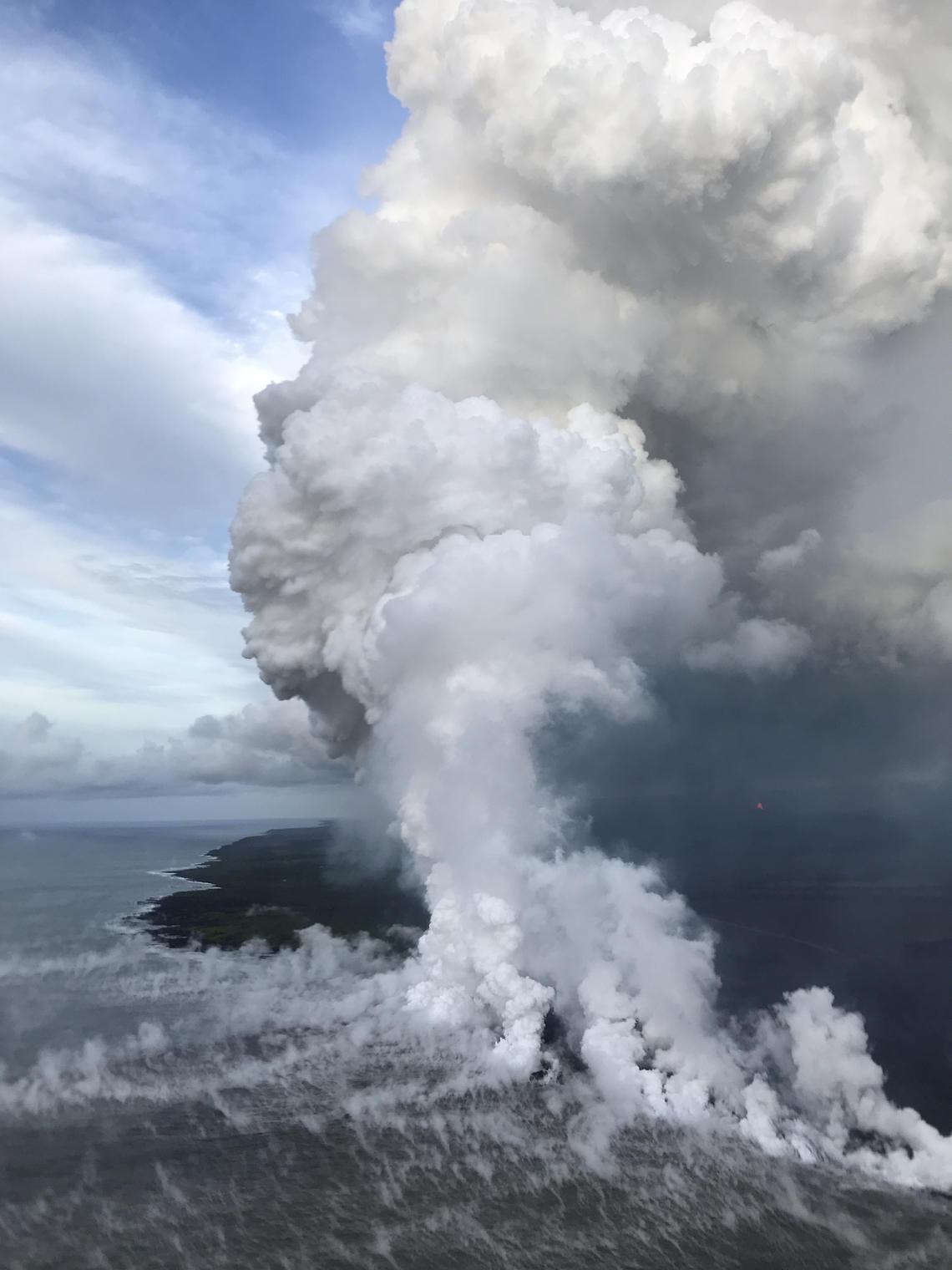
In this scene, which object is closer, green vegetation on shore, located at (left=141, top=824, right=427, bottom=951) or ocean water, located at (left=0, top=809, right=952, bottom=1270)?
ocean water, located at (left=0, top=809, right=952, bottom=1270)

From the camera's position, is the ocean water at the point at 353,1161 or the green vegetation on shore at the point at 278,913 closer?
the ocean water at the point at 353,1161

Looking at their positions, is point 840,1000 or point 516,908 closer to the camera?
point 516,908

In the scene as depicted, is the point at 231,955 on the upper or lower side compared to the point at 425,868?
lower

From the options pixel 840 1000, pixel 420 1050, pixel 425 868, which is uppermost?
pixel 425 868

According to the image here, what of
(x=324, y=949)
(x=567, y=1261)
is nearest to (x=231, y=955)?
(x=324, y=949)

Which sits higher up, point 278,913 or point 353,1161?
point 353,1161

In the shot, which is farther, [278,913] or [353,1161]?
[278,913]

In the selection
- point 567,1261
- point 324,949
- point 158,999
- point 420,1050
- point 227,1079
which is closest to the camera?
point 567,1261

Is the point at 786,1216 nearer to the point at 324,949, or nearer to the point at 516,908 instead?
the point at 516,908

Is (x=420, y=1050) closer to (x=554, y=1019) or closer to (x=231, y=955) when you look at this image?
(x=554, y=1019)

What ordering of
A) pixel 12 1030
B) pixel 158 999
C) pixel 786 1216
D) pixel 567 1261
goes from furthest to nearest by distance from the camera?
1. pixel 158 999
2. pixel 12 1030
3. pixel 786 1216
4. pixel 567 1261
